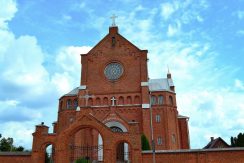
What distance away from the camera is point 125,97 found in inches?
1308

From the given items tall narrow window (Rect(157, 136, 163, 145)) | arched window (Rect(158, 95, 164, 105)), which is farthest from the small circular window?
tall narrow window (Rect(157, 136, 163, 145))

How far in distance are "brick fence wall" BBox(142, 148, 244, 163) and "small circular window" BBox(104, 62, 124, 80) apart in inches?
660

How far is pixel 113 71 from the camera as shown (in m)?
34.9

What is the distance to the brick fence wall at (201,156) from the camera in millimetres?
18062

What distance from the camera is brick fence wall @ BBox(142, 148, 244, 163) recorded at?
18062mm

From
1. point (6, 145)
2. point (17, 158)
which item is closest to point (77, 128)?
point (17, 158)

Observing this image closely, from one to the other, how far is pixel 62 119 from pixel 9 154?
14965 millimetres

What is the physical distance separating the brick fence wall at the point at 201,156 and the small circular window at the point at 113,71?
16.8 m

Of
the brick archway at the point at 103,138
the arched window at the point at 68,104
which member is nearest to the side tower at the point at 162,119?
the arched window at the point at 68,104

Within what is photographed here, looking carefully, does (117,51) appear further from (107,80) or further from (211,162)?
(211,162)

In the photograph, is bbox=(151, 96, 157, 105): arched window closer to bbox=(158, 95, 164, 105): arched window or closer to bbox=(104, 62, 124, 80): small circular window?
bbox=(158, 95, 164, 105): arched window

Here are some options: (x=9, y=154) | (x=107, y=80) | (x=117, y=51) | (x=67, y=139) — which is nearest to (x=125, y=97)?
(x=107, y=80)

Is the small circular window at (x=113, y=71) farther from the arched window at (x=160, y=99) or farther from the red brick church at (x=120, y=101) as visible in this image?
the arched window at (x=160, y=99)

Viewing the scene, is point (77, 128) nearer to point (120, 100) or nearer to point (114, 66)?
point (120, 100)
